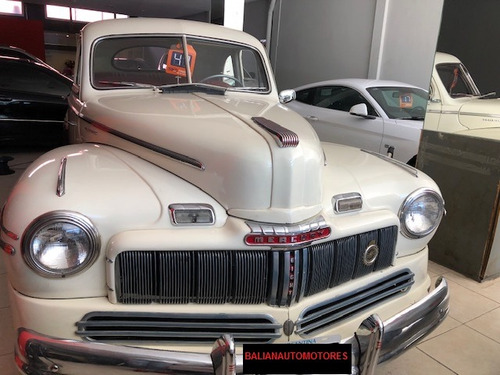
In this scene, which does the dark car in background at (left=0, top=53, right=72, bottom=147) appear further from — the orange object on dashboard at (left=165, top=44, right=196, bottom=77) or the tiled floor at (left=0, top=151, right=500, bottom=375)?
the orange object on dashboard at (left=165, top=44, right=196, bottom=77)

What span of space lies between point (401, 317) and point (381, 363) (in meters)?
0.19

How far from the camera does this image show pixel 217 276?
1459 millimetres

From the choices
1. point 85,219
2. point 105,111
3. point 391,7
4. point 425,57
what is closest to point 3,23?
point 391,7

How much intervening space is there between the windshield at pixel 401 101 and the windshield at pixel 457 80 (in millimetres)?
693

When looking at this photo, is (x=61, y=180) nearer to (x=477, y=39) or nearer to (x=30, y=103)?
(x=477, y=39)

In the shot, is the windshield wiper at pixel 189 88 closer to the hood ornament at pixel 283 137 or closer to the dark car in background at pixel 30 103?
the hood ornament at pixel 283 137

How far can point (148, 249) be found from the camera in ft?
4.55

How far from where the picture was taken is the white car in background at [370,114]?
4.46 metres

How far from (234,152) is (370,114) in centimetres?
365

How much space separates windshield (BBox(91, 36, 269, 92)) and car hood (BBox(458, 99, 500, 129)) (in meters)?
1.89

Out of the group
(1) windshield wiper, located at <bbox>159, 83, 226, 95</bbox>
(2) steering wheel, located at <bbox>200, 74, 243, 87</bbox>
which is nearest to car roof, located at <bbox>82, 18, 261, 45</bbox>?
(2) steering wheel, located at <bbox>200, 74, 243, 87</bbox>

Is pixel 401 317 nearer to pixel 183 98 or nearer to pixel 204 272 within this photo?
pixel 204 272

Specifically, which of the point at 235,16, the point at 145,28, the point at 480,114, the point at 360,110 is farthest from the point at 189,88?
the point at 235,16

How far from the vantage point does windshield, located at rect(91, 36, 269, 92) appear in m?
2.64
